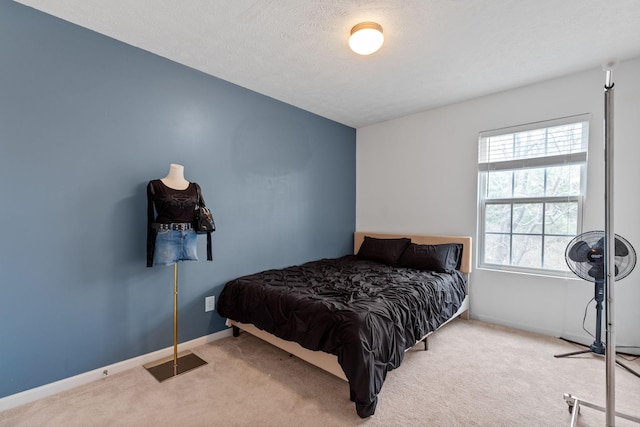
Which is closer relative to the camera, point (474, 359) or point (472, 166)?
point (474, 359)

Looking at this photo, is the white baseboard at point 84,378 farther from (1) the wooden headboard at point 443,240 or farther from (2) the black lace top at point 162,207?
(1) the wooden headboard at point 443,240

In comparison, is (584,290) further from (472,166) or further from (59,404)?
(59,404)

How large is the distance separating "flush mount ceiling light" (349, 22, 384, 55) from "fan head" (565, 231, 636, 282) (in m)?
2.07

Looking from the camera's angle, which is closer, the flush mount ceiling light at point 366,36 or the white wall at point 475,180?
the flush mount ceiling light at point 366,36

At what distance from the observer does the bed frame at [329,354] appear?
188 cm

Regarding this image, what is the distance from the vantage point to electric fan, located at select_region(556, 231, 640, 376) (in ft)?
6.59

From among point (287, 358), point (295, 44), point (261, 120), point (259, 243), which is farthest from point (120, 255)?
point (295, 44)

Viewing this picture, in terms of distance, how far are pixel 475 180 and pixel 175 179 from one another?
301cm

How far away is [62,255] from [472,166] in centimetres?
375

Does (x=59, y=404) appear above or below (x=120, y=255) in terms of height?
below

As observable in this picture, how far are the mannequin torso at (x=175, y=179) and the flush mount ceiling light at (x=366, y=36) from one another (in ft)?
5.19

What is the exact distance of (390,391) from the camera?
6.28 ft

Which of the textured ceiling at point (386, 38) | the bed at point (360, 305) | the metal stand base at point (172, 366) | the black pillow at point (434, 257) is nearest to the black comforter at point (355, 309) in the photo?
the bed at point (360, 305)

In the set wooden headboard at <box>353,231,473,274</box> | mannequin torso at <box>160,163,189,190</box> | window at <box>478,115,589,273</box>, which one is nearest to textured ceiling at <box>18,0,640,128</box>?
window at <box>478,115,589,273</box>
